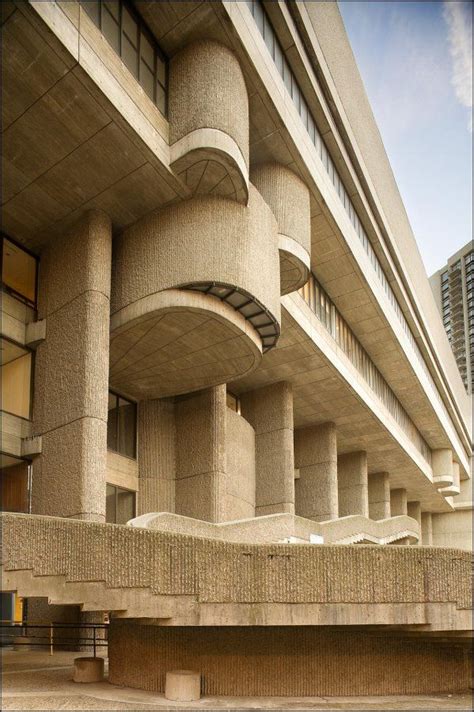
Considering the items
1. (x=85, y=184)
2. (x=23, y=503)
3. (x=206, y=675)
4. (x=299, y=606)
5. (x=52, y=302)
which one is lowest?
(x=206, y=675)

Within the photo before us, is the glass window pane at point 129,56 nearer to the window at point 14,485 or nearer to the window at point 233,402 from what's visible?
the window at point 14,485

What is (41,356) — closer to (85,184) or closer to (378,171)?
(85,184)

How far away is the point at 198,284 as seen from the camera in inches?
763

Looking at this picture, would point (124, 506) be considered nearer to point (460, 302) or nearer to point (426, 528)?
point (426, 528)

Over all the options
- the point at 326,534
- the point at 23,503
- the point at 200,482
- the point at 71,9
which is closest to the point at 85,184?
the point at 71,9

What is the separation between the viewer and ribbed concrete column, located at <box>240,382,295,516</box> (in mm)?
32562

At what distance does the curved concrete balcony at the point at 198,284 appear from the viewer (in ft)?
64.3

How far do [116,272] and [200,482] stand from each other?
9023 mm

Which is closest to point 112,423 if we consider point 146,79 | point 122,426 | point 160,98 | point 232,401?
point 122,426

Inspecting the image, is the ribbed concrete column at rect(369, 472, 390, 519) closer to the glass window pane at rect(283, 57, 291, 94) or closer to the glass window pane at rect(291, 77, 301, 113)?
the glass window pane at rect(291, 77, 301, 113)

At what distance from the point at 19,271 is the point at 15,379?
131 inches

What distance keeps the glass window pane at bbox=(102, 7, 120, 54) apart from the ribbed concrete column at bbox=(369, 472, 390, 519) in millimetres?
41363

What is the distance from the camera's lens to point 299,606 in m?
11.2

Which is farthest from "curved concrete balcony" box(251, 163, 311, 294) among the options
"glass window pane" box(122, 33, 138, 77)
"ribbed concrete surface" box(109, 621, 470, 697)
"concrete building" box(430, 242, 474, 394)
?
"concrete building" box(430, 242, 474, 394)
